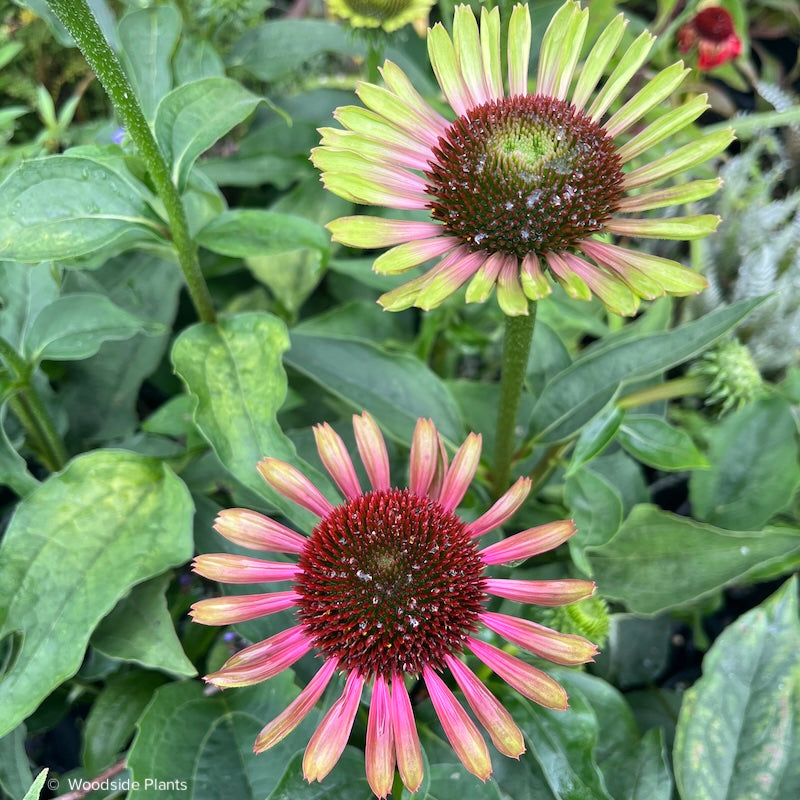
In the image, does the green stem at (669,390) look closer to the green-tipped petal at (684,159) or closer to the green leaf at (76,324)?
the green-tipped petal at (684,159)

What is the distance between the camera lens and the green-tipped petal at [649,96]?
0.59m

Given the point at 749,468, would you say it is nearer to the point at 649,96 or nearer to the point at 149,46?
the point at 649,96

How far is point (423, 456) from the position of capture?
2.06 feet

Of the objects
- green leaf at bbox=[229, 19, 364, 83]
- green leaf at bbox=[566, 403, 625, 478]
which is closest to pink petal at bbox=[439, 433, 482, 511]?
green leaf at bbox=[566, 403, 625, 478]

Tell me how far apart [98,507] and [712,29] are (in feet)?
3.41

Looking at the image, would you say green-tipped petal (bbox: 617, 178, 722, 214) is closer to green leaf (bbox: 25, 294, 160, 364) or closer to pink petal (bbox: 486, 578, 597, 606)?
pink petal (bbox: 486, 578, 597, 606)

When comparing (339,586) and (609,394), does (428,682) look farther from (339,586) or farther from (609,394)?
(609,394)

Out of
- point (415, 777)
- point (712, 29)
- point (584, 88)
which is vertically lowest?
point (415, 777)

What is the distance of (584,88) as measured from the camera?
25.5 inches

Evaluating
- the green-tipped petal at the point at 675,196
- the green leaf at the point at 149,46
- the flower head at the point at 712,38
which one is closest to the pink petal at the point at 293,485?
the green-tipped petal at the point at 675,196

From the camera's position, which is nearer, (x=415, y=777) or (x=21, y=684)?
(x=415, y=777)

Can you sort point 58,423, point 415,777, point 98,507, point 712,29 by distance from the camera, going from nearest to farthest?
point 415,777
point 98,507
point 58,423
point 712,29

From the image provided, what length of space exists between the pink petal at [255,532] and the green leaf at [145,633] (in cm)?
15

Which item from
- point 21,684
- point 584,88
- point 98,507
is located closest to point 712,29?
point 584,88
